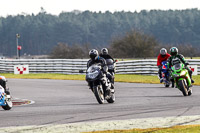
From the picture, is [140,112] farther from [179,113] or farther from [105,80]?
[105,80]

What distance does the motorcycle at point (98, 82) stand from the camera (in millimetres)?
13531

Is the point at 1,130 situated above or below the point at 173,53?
below

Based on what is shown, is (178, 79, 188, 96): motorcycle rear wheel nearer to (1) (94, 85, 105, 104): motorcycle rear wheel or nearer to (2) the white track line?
(1) (94, 85, 105, 104): motorcycle rear wheel

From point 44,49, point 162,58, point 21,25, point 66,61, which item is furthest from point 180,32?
point 162,58

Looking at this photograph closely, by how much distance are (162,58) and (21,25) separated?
155 metres

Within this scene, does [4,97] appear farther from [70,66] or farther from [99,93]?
[70,66]

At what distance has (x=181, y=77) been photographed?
15.8 m

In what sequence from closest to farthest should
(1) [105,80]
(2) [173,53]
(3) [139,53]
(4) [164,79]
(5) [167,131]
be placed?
(5) [167,131], (1) [105,80], (2) [173,53], (4) [164,79], (3) [139,53]

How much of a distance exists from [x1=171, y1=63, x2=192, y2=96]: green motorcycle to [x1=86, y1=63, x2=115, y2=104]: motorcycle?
9.04ft

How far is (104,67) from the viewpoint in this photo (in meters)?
13.9

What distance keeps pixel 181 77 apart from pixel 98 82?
3.34 m

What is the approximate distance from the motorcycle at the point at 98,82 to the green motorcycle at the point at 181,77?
9.04ft

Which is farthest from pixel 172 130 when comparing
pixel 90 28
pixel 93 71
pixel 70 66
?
pixel 90 28

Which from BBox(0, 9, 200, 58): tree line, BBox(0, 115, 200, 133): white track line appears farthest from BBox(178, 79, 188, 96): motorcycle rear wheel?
BBox(0, 9, 200, 58): tree line
